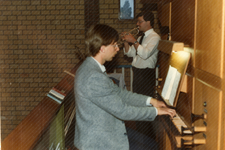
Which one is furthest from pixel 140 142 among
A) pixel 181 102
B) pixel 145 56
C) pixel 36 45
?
pixel 36 45

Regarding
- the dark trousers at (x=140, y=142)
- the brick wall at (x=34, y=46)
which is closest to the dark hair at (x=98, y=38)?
the dark trousers at (x=140, y=142)

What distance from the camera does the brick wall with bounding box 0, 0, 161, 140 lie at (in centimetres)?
466

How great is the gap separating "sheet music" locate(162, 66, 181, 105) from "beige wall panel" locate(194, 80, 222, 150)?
0.92 ft

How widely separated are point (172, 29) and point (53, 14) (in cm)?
289

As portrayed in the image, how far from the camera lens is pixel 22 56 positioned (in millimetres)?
4805

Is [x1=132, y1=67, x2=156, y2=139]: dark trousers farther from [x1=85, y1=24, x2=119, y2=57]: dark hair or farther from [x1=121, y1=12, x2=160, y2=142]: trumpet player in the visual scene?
[x1=85, y1=24, x2=119, y2=57]: dark hair

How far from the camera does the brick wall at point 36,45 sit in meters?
4.66

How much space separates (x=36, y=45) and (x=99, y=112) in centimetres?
341

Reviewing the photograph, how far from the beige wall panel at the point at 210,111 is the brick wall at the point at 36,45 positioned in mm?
3113

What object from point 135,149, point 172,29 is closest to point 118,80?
point 135,149

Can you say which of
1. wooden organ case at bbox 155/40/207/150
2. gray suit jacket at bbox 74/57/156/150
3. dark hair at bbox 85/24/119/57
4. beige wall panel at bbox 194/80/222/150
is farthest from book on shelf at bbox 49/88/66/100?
beige wall panel at bbox 194/80/222/150

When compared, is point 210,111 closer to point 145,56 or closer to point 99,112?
point 99,112

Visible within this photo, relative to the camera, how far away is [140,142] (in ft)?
10.3

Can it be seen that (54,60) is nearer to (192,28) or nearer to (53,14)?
(53,14)
